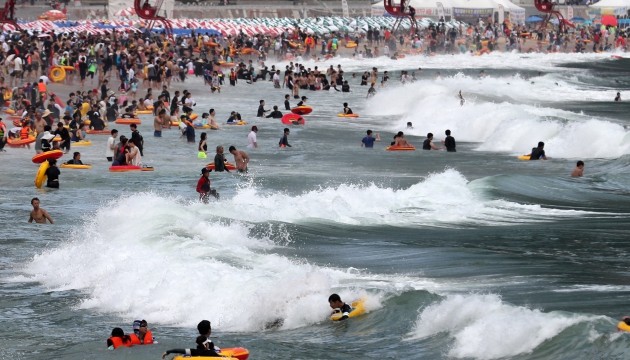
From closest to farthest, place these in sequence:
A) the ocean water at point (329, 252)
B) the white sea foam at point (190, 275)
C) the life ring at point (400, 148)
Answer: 1. the ocean water at point (329, 252)
2. the white sea foam at point (190, 275)
3. the life ring at point (400, 148)

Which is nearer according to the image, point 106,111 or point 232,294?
point 232,294

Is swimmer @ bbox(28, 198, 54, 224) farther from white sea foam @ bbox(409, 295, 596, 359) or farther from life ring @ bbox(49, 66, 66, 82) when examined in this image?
life ring @ bbox(49, 66, 66, 82)

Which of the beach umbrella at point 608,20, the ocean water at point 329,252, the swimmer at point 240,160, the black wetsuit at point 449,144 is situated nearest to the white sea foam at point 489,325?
the ocean water at point 329,252

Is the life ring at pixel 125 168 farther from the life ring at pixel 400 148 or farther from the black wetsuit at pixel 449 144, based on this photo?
the black wetsuit at pixel 449 144

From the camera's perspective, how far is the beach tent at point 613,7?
9488cm

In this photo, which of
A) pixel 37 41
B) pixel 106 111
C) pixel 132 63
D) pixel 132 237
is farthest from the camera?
pixel 37 41

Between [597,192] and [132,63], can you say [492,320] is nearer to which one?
[597,192]

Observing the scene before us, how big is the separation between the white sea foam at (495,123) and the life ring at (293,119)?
133 inches

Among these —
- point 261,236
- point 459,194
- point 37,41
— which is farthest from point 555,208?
point 37,41

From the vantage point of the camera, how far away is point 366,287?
58.5 feet

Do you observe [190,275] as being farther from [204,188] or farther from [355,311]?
[204,188]

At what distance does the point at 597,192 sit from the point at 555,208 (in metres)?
2.73

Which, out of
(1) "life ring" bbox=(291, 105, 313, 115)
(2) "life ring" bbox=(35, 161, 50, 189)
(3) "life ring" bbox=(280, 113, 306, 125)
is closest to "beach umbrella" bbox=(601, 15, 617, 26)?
(1) "life ring" bbox=(291, 105, 313, 115)

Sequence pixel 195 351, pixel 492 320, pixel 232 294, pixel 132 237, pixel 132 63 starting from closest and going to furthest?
pixel 195 351 < pixel 492 320 < pixel 232 294 < pixel 132 237 < pixel 132 63
